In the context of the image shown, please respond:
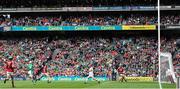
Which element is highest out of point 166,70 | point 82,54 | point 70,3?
point 166,70

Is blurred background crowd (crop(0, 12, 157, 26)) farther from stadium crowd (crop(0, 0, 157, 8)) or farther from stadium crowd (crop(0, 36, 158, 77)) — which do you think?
stadium crowd (crop(0, 36, 158, 77))

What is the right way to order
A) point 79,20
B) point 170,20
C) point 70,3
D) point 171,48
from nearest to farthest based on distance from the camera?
point 171,48, point 170,20, point 79,20, point 70,3

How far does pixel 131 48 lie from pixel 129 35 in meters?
3.23

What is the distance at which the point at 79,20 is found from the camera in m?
59.5

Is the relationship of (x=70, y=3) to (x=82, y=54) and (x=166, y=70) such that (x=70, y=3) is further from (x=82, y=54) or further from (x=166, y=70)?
(x=166, y=70)

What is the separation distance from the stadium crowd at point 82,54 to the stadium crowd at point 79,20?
1.77 m

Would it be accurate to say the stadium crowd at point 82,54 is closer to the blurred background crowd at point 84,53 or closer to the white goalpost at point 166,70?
the blurred background crowd at point 84,53

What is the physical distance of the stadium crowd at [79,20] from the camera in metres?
58.8

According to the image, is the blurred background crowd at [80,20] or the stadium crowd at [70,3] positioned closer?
the blurred background crowd at [80,20]

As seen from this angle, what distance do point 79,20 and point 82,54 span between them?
5.30m

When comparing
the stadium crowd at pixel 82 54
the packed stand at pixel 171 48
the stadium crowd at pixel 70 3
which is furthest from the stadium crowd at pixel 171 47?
the stadium crowd at pixel 70 3

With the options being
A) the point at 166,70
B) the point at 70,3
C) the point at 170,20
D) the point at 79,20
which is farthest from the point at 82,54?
the point at 166,70

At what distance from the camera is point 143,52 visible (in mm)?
55188

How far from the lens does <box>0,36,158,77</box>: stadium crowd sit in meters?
52.1
